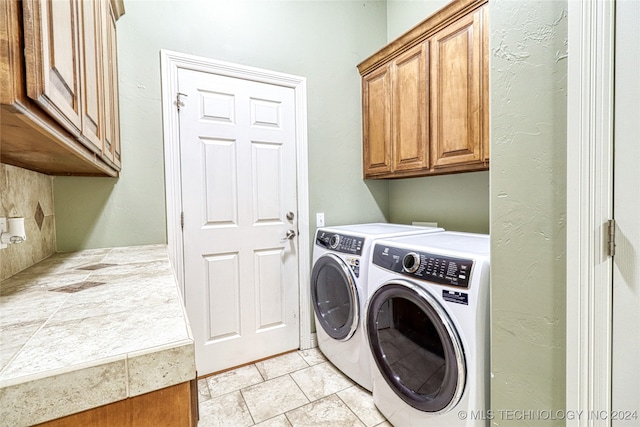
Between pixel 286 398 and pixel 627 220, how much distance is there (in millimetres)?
1767

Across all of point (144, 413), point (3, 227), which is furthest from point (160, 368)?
point (3, 227)

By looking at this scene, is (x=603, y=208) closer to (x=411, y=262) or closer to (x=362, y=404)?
(x=411, y=262)

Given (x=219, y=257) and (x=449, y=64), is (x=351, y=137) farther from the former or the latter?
(x=219, y=257)

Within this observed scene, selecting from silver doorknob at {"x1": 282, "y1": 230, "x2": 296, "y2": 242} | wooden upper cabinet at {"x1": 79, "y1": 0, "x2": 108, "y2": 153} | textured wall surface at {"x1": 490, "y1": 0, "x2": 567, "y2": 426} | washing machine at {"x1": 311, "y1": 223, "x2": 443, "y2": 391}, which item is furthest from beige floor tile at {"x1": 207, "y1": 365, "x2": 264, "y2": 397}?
wooden upper cabinet at {"x1": 79, "y1": 0, "x2": 108, "y2": 153}


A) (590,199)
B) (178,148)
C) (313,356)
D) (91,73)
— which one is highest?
(91,73)

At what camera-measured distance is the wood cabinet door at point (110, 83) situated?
1.28 m

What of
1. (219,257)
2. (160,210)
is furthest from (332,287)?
(160,210)

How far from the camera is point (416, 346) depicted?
4.20 feet

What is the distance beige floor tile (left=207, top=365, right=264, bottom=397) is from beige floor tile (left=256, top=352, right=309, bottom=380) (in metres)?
0.05

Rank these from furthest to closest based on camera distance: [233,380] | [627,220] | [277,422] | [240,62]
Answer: [240,62]
[233,380]
[277,422]
[627,220]

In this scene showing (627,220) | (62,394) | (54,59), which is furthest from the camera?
(627,220)

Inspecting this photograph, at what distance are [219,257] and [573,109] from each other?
1951 mm

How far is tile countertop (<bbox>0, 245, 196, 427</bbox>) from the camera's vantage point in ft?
1.45

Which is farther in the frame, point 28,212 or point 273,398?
point 273,398
